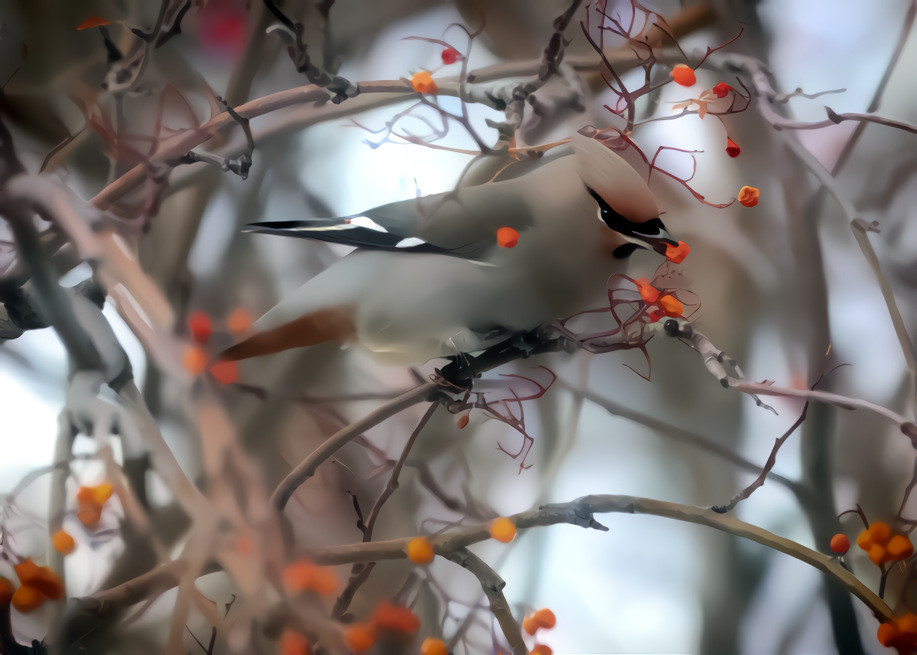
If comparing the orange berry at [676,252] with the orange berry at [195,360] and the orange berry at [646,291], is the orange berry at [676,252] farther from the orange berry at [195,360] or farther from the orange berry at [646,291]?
the orange berry at [195,360]

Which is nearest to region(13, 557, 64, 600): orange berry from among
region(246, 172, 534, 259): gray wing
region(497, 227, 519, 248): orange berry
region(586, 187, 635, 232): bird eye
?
region(246, 172, 534, 259): gray wing

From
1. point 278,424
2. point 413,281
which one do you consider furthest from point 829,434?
point 278,424

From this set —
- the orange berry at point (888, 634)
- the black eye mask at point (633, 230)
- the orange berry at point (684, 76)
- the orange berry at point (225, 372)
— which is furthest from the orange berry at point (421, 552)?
the orange berry at point (684, 76)

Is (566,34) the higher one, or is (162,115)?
(566,34)

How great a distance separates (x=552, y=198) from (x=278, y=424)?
41 centimetres

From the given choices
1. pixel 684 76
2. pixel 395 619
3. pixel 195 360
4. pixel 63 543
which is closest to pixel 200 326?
pixel 195 360

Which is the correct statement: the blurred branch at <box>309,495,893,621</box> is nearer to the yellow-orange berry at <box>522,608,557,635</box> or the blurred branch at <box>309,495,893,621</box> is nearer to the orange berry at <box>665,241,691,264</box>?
the yellow-orange berry at <box>522,608,557,635</box>

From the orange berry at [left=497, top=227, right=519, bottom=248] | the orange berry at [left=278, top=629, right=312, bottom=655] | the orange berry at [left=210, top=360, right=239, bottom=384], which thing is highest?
the orange berry at [left=497, top=227, right=519, bottom=248]

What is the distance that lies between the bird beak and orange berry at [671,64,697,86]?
0.16 metres

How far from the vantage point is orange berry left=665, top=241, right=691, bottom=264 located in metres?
0.72

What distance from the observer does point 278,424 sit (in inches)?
30.0

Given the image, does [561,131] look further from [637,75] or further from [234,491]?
[234,491]

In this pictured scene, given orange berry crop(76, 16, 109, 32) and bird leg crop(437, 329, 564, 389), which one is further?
orange berry crop(76, 16, 109, 32)

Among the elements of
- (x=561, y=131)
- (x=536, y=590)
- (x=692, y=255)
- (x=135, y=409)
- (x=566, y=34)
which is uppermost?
(x=566, y=34)
